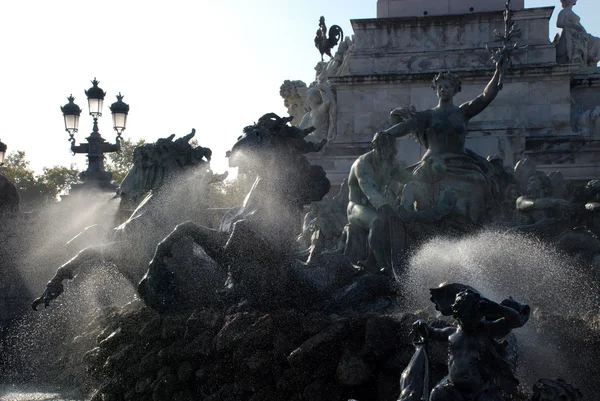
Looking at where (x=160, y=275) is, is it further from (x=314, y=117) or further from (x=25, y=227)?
(x=314, y=117)

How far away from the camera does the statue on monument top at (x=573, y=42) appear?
63.4ft

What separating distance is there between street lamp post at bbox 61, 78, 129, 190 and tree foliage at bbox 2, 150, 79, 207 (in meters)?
30.5

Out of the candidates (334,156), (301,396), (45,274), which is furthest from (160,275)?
(334,156)

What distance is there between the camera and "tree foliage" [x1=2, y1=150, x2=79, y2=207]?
51.9 metres

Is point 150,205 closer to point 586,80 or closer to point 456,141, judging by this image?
point 456,141

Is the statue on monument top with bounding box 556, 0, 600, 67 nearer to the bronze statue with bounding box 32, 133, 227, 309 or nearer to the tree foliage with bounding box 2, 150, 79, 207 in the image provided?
the bronze statue with bounding box 32, 133, 227, 309

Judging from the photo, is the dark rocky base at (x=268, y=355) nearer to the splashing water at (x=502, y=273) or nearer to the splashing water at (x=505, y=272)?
the splashing water at (x=505, y=272)

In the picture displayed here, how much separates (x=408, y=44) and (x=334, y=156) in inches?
106

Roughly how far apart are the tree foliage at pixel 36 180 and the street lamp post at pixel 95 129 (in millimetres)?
30508

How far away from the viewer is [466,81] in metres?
18.7

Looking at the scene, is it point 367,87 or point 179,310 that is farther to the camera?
point 367,87

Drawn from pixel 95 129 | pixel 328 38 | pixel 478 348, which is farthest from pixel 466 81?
pixel 478 348

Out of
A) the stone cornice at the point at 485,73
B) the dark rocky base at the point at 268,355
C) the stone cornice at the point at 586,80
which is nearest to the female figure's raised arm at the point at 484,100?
the dark rocky base at the point at 268,355

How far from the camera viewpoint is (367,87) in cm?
1925
